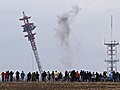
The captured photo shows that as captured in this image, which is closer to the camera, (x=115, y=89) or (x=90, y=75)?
(x=115, y=89)

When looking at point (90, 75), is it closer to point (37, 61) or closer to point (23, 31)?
point (23, 31)

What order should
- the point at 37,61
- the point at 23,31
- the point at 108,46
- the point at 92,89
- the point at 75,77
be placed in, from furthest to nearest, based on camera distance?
the point at 108,46 → the point at 37,61 → the point at 23,31 → the point at 75,77 → the point at 92,89

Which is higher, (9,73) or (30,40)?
(30,40)

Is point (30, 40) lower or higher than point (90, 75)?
higher

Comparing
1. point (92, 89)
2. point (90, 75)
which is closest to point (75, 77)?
point (90, 75)

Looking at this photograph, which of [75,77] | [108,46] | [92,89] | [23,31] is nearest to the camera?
[92,89]

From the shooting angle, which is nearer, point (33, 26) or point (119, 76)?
point (119, 76)

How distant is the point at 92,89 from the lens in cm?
4888

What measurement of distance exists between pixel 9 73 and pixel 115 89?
75.9 ft

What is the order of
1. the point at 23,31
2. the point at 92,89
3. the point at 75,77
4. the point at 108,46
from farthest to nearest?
the point at 108,46
the point at 23,31
the point at 75,77
the point at 92,89

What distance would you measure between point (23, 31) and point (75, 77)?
3406 centimetres

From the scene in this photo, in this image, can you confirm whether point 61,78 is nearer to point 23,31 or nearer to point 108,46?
point 23,31

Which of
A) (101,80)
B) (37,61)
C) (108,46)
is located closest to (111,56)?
(108,46)

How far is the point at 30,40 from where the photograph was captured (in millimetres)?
101500
